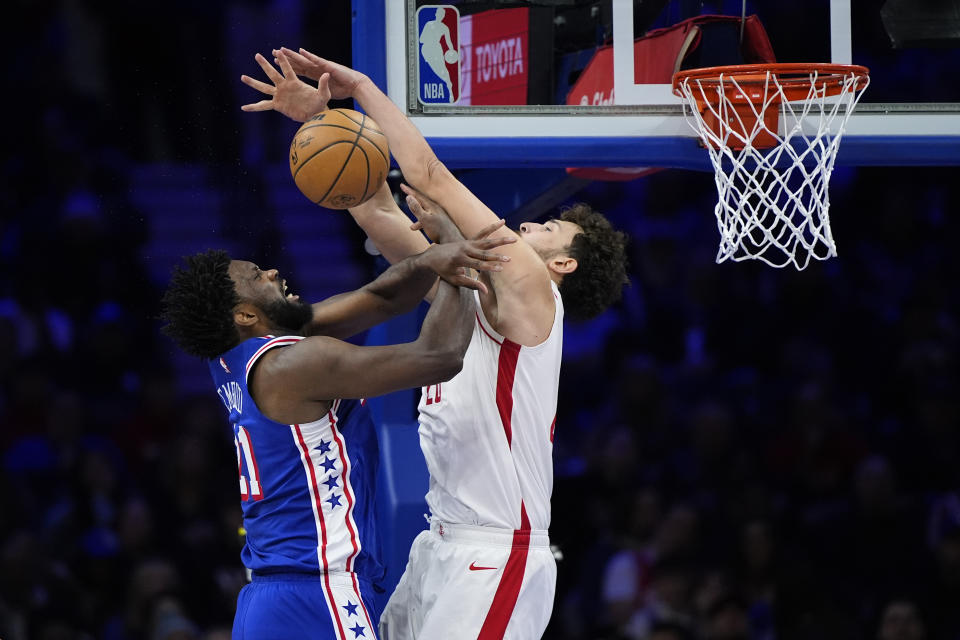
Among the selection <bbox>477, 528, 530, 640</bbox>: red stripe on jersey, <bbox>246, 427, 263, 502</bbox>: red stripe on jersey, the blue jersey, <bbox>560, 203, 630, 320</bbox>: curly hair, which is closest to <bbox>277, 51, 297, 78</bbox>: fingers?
the blue jersey

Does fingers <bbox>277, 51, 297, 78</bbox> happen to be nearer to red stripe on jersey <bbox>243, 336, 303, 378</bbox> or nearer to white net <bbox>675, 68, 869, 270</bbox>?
red stripe on jersey <bbox>243, 336, 303, 378</bbox>

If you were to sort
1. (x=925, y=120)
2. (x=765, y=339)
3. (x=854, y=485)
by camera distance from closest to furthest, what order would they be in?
(x=925, y=120) < (x=854, y=485) < (x=765, y=339)

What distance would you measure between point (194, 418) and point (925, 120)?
4.91 meters

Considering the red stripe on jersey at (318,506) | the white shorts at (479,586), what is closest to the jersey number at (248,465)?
the red stripe on jersey at (318,506)

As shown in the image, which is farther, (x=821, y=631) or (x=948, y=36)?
(x=821, y=631)

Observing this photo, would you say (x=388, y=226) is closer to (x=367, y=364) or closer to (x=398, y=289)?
(x=398, y=289)

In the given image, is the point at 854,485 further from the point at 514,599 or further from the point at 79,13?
the point at 79,13

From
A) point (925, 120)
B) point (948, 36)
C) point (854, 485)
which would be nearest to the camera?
point (925, 120)

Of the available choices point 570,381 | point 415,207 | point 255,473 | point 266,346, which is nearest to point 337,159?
point 415,207

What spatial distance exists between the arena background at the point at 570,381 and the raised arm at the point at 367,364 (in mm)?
2837

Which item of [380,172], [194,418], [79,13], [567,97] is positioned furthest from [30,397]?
[380,172]

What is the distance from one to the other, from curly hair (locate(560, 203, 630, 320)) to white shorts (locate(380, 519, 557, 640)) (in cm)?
75

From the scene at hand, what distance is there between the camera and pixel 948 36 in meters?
4.94

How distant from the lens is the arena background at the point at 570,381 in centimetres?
697
